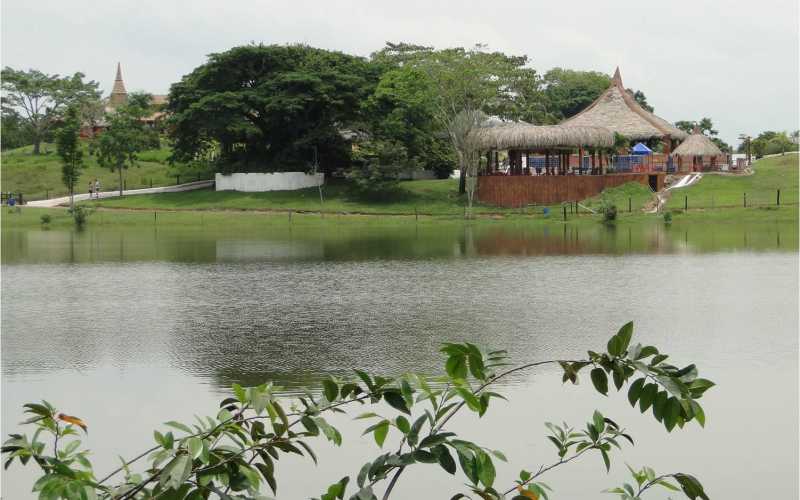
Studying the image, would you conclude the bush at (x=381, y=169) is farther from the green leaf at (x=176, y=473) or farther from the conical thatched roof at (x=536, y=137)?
the green leaf at (x=176, y=473)

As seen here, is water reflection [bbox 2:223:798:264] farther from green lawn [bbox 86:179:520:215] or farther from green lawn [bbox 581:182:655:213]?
green lawn [bbox 86:179:520:215]

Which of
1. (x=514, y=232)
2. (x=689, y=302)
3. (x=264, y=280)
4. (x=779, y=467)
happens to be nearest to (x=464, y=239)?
(x=514, y=232)

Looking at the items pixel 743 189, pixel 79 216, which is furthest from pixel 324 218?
pixel 743 189

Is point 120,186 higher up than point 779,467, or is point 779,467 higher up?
point 120,186

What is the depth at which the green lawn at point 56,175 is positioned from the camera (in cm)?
5944

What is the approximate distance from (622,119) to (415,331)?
A: 4343cm

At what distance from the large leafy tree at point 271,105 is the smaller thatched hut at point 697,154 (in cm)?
1761

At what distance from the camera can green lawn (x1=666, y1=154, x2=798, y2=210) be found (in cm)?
4753

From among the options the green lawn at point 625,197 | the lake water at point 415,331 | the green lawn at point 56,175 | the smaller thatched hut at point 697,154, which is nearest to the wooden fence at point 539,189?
the green lawn at point 625,197

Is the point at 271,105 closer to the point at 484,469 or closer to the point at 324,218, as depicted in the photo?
the point at 324,218

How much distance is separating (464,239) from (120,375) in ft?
81.2

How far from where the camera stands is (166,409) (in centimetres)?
1221

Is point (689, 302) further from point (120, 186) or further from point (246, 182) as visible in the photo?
point (120, 186)

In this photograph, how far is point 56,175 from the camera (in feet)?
202
